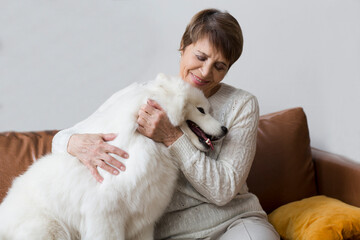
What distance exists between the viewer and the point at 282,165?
2.30 m

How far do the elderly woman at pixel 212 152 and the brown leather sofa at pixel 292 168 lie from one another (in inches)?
20.9

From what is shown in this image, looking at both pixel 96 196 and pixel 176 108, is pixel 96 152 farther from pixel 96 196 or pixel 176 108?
pixel 176 108

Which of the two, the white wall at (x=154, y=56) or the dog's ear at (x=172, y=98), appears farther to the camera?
the white wall at (x=154, y=56)

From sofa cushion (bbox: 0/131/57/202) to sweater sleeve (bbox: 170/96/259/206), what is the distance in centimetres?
89

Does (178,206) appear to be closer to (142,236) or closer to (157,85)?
(142,236)

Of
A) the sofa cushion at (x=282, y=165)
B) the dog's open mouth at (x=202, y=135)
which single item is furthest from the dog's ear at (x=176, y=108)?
the sofa cushion at (x=282, y=165)

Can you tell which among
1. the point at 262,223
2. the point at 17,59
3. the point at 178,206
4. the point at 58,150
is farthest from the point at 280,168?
the point at 17,59

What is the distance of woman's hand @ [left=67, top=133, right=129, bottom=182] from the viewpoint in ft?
4.48

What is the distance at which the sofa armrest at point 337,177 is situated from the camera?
2117mm

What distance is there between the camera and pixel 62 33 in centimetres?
246

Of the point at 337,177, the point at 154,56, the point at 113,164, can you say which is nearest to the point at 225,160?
the point at 113,164

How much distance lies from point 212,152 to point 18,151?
105 cm

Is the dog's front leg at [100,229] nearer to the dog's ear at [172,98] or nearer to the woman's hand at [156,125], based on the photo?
the woman's hand at [156,125]

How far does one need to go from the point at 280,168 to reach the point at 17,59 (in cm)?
189
